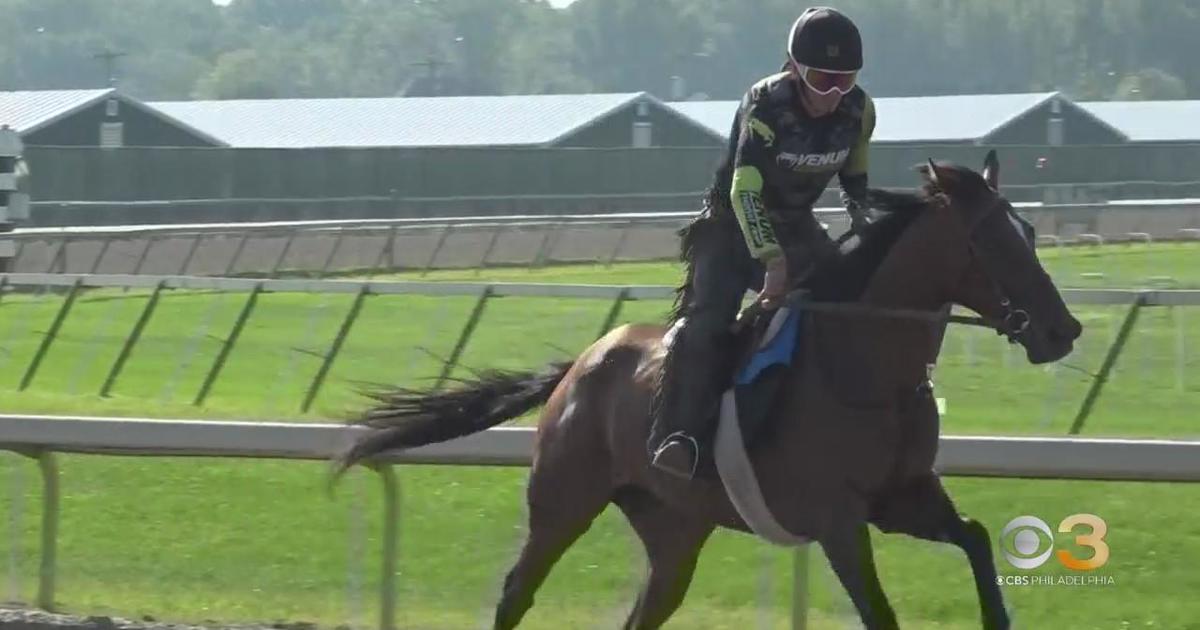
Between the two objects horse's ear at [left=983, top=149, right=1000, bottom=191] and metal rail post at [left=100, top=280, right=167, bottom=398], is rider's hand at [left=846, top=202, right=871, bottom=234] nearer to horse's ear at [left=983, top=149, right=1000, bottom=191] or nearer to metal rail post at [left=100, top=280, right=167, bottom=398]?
horse's ear at [left=983, top=149, right=1000, bottom=191]

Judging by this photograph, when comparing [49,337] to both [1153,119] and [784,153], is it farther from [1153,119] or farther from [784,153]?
[1153,119]

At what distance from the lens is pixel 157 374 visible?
17266 mm

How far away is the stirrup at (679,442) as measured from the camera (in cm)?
593

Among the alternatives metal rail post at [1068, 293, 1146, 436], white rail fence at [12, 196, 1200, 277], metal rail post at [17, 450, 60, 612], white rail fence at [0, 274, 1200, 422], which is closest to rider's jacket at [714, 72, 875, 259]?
metal rail post at [17, 450, 60, 612]

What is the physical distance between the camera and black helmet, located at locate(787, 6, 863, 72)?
18.7 feet

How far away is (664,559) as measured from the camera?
6426 millimetres

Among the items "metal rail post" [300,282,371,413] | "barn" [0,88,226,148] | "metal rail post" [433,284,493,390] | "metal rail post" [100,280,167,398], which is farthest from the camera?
"barn" [0,88,226,148]

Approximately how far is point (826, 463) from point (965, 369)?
34.7 feet

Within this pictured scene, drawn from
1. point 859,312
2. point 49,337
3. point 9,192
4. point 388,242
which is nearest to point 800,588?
point 859,312

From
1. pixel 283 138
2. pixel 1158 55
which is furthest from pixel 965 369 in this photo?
pixel 1158 55

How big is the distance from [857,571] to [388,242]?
27564 mm

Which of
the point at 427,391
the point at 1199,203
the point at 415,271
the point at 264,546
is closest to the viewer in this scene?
the point at 427,391

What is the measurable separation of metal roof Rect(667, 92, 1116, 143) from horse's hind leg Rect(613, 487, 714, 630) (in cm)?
4098

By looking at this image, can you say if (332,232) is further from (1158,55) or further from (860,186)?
(1158,55)
